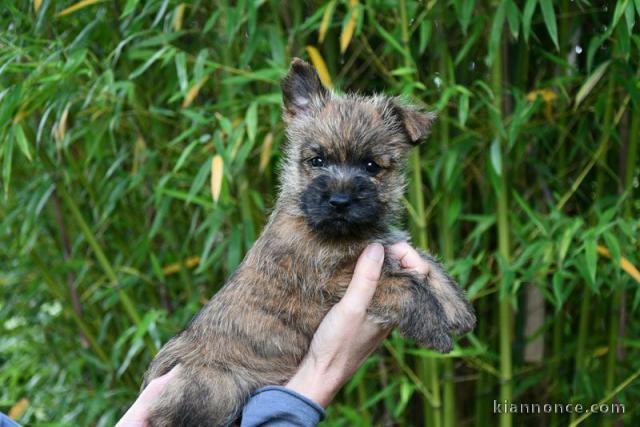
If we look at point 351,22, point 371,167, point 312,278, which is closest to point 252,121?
point 351,22

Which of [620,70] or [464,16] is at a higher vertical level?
[464,16]

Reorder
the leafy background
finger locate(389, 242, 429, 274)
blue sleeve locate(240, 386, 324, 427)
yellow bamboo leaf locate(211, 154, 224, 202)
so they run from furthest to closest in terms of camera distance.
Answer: the leafy background → yellow bamboo leaf locate(211, 154, 224, 202) → finger locate(389, 242, 429, 274) → blue sleeve locate(240, 386, 324, 427)

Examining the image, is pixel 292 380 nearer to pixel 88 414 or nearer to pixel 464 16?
pixel 464 16

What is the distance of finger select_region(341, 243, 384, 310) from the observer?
8.07 ft

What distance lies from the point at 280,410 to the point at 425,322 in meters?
0.60

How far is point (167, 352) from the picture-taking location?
2670 mm

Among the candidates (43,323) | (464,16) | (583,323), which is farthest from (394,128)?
(43,323)

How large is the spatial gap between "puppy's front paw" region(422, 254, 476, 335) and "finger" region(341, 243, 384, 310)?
0.76 feet

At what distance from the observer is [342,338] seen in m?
2.47

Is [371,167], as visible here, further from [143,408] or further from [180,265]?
[180,265]

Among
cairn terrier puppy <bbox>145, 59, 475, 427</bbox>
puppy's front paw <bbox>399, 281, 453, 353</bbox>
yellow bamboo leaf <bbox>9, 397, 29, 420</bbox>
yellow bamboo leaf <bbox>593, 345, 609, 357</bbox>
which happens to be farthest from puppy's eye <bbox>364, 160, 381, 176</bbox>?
yellow bamboo leaf <bbox>9, 397, 29, 420</bbox>

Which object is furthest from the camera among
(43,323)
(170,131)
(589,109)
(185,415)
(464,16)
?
(43,323)

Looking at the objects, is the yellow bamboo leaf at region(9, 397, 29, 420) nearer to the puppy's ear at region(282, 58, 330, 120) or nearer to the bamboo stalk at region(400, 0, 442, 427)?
the bamboo stalk at region(400, 0, 442, 427)

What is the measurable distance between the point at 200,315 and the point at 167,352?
0.18m
